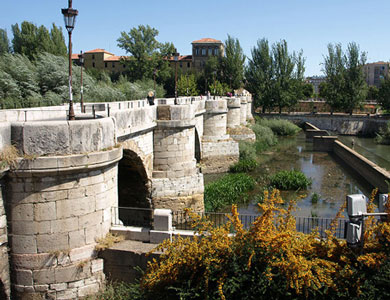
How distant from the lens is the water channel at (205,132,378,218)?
17.3 metres

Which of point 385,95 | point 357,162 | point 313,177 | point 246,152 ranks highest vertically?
point 385,95

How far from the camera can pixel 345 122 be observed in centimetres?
4822

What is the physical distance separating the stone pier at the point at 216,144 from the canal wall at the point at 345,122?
85.4 feet

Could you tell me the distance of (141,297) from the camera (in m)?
6.54

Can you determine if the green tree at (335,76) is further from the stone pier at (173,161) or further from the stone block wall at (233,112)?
the stone pier at (173,161)

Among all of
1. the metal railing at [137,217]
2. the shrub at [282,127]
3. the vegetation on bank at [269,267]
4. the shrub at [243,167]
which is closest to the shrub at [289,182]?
the shrub at [243,167]

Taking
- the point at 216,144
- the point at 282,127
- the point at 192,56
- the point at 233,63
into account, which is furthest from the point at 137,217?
the point at 192,56

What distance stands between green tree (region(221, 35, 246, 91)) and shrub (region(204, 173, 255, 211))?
119ft

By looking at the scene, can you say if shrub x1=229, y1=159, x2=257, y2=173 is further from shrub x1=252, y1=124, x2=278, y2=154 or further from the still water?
the still water

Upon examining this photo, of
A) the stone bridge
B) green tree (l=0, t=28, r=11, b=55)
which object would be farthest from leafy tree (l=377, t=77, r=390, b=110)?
green tree (l=0, t=28, r=11, b=55)

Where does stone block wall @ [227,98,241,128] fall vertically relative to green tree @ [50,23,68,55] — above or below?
below

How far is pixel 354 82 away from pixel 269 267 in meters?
48.1

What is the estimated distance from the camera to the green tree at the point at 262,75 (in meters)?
51.3

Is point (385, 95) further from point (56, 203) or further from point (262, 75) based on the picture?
point (56, 203)
